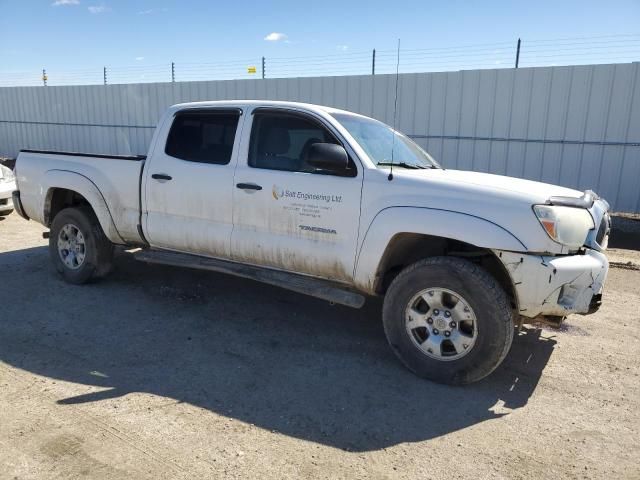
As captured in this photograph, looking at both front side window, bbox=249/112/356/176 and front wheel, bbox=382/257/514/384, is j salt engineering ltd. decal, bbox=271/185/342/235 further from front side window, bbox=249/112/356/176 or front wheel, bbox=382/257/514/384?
front wheel, bbox=382/257/514/384

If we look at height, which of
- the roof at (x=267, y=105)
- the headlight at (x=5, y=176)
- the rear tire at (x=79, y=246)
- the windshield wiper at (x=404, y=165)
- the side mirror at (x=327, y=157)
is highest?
the roof at (x=267, y=105)

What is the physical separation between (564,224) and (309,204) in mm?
1875

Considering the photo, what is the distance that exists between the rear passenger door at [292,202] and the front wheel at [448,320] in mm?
553

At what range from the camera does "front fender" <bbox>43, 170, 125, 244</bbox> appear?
5367 mm

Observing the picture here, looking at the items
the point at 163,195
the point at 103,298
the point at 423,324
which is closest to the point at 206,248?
the point at 163,195

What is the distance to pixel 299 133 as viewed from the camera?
4.44 metres

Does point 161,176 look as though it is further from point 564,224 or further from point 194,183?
point 564,224

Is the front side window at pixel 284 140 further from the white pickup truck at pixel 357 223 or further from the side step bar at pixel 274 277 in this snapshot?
the side step bar at pixel 274 277

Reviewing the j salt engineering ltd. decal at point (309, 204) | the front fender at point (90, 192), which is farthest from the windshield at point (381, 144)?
the front fender at point (90, 192)

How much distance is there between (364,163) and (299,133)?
2.55 ft

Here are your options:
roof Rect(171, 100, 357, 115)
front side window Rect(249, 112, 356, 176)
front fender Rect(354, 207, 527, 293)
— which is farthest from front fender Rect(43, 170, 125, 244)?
front fender Rect(354, 207, 527, 293)

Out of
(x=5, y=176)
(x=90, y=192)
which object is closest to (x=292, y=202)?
(x=90, y=192)

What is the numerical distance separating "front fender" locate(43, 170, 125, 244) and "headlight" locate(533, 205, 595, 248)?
4.14 metres

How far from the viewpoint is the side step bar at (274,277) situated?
4047 millimetres
